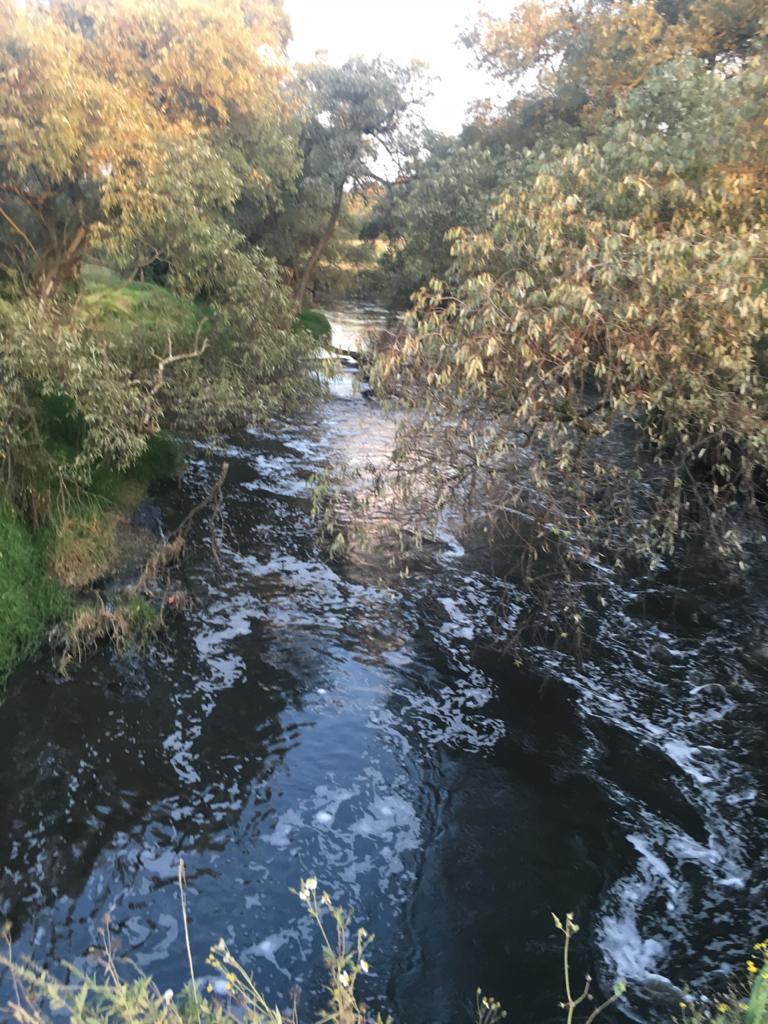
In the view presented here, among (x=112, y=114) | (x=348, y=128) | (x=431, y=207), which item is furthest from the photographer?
(x=348, y=128)

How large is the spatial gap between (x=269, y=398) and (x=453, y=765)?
1044cm

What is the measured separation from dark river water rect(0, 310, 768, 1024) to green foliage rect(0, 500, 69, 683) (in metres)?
0.57

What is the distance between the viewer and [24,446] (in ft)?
37.9

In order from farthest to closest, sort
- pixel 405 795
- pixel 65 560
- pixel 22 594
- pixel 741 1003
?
1. pixel 65 560
2. pixel 22 594
3. pixel 405 795
4. pixel 741 1003

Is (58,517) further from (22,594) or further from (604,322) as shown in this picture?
(604,322)

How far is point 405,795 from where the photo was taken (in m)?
8.50

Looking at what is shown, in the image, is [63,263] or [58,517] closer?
[58,517]

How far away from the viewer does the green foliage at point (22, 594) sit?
400 inches

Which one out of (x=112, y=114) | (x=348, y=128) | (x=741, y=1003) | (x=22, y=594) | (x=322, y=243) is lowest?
(x=22, y=594)

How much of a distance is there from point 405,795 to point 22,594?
20.7 ft

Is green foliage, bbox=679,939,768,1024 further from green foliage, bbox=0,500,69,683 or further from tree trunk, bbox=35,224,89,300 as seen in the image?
tree trunk, bbox=35,224,89,300

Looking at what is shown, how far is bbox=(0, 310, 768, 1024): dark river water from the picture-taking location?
6.65 m

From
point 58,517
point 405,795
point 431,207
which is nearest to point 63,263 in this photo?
point 58,517

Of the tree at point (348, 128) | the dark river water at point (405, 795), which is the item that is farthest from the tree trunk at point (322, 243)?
the dark river water at point (405, 795)
